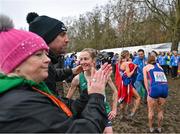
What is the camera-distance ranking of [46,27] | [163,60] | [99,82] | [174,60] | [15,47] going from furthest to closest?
[163,60] → [174,60] → [46,27] → [99,82] → [15,47]

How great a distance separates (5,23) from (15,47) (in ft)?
0.72

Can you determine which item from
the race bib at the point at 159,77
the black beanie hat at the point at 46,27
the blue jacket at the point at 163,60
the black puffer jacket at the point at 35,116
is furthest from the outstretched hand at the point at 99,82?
the blue jacket at the point at 163,60

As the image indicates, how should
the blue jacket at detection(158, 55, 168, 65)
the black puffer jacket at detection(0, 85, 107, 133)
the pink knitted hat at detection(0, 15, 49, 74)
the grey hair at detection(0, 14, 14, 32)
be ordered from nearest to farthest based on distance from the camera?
the black puffer jacket at detection(0, 85, 107, 133) < the pink knitted hat at detection(0, 15, 49, 74) < the grey hair at detection(0, 14, 14, 32) < the blue jacket at detection(158, 55, 168, 65)

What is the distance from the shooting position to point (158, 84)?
22.0 feet

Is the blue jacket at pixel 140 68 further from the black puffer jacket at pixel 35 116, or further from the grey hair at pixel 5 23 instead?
the black puffer jacket at pixel 35 116

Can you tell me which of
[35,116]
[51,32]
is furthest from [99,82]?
[51,32]

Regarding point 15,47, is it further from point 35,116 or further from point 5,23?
point 35,116

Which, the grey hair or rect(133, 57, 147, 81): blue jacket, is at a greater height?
the grey hair

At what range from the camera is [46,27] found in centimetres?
270

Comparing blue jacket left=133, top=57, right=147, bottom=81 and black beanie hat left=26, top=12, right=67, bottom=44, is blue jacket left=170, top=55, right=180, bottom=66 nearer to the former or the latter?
blue jacket left=133, top=57, right=147, bottom=81

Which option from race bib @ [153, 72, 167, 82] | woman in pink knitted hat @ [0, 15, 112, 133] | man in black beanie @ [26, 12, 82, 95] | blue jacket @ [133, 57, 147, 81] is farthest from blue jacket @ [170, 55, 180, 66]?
woman in pink knitted hat @ [0, 15, 112, 133]

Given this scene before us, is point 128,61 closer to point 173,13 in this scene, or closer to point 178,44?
point 178,44

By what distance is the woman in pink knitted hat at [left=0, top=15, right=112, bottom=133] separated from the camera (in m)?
1.50

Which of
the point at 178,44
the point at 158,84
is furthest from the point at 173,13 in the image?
the point at 158,84
